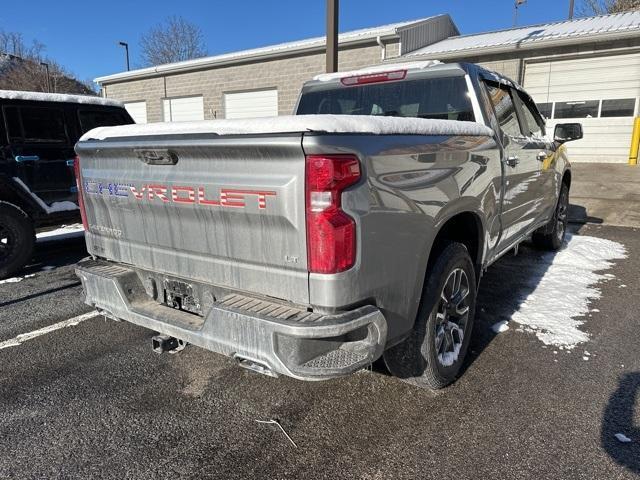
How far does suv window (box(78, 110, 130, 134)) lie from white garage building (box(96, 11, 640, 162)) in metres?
10.8

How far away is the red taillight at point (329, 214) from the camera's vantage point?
192cm

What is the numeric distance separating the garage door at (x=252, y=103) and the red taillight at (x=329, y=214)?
1743 cm

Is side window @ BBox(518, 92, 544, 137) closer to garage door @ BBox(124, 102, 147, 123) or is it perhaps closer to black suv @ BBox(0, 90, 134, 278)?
black suv @ BBox(0, 90, 134, 278)

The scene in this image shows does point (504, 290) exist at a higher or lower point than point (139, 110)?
lower

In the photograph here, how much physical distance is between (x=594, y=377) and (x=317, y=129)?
8.39ft

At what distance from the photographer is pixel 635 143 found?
520 inches

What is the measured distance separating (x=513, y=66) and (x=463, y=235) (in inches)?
516

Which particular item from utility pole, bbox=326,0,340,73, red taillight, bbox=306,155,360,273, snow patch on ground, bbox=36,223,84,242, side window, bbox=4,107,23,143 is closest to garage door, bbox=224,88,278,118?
utility pole, bbox=326,0,340,73

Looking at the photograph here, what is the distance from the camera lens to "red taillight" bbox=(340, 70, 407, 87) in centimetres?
379

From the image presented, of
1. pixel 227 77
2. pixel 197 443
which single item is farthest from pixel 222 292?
pixel 227 77

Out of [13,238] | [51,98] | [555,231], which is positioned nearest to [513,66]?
[555,231]

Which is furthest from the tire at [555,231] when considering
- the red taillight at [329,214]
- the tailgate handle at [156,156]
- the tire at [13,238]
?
the tire at [13,238]

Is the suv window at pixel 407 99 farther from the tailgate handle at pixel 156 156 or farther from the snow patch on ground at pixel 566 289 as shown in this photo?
the tailgate handle at pixel 156 156

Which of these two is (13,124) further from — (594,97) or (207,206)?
(594,97)
